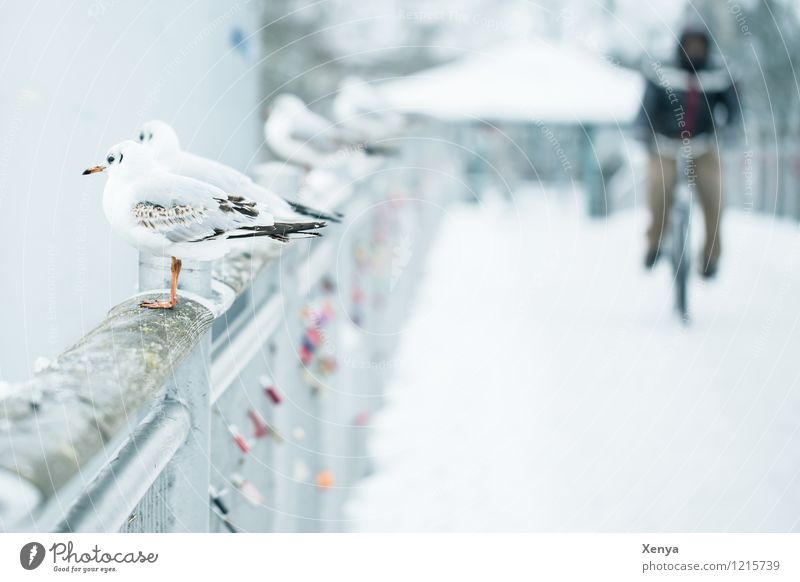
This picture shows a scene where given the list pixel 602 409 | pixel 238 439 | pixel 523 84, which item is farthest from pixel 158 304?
pixel 523 84

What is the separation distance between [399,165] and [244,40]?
210 centimetres

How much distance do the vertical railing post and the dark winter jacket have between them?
2.27 meters

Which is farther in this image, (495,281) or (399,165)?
(495,281)

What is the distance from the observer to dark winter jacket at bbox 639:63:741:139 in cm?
308

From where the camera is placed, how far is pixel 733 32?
12.6 ft

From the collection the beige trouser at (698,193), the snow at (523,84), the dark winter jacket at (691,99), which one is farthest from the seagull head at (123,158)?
the snow at (523,84)

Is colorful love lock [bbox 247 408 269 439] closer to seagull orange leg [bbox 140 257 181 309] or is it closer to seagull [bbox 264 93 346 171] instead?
seagull orange leg [bbox 140 257 181 309]

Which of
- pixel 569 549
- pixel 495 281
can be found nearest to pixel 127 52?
pixel 569 549

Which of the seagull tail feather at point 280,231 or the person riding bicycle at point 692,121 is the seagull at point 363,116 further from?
the seagull tail feather at point 280,231

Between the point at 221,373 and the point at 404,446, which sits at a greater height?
the point at 221,373

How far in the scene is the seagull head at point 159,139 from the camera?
1.21 meters

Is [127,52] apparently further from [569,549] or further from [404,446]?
[404,446]

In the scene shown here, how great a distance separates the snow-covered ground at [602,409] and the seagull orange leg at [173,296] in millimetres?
1036

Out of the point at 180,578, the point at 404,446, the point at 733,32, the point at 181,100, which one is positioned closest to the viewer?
the point at 180,578
